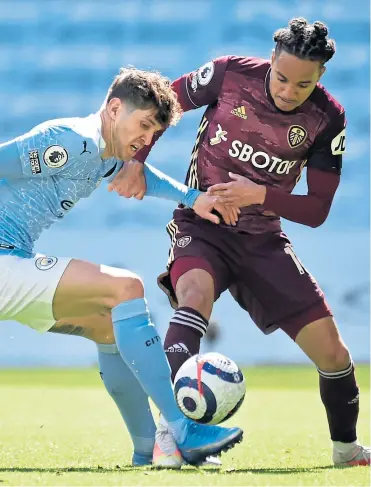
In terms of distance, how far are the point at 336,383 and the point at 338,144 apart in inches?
49.3

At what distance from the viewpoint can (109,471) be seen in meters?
4.61

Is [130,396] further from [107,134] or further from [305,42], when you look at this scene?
[305,42]

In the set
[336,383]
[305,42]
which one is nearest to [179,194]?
[305,42]

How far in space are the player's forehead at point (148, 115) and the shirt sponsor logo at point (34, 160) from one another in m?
0.49

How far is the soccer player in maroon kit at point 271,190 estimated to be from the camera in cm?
543

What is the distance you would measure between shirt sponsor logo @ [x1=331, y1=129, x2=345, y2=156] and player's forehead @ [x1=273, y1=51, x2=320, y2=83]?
1.52 ft

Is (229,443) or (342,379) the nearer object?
(229,443)

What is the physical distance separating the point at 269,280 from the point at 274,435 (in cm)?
154

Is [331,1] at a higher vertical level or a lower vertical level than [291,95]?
lower

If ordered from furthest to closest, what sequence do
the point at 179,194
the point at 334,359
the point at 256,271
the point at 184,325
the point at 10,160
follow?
the point at 256,271, the point at 334,359, the point at 179,194, the point at 184,325, the point at 10,160

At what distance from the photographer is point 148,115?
4.80 meters

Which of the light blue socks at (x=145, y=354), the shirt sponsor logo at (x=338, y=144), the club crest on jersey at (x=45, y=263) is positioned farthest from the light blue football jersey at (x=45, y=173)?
the shirt sponsor logo at (x=338, y=144)

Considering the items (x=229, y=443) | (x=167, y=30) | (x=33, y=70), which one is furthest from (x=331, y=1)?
(x=229, y=443)

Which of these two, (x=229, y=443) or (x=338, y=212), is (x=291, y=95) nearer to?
(x=229, y=443)
